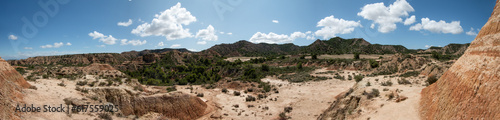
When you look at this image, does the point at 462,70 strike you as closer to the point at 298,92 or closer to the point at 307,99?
the point at 307,99

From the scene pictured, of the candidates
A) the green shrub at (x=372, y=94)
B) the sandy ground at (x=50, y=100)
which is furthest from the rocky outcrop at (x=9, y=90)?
the green shrub at (x=372, y=94)

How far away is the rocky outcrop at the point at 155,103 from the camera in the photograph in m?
14.5

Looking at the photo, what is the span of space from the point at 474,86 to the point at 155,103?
19.0 metres

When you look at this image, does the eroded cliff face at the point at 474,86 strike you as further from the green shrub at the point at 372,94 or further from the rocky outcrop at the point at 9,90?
the rocky outcrop at the point at 9,90

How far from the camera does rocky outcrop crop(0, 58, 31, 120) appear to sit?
793 centimetres

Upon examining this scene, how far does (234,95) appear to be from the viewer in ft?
97.9

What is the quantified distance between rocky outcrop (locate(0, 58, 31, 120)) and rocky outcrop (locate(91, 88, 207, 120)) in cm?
Result: 395

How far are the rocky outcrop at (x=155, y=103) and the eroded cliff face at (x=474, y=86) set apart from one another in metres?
17.1

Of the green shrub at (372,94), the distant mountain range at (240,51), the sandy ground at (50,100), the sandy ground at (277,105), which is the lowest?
the sandy ground at (277,105)

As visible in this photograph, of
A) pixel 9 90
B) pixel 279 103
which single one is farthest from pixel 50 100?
pixel 279 103

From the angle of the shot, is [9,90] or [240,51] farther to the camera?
[240,51]

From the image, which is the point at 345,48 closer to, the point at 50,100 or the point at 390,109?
the point at 390,109

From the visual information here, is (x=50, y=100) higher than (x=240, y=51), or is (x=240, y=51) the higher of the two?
→ (x=240, y=51)

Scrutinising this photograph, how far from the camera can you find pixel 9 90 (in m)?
9.17
